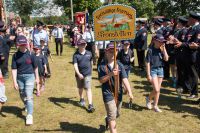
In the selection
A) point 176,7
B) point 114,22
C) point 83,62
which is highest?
point 176,7

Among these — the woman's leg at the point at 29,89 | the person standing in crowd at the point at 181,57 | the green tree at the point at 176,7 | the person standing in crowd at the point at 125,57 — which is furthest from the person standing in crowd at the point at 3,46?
the green tree at the point at 176,7

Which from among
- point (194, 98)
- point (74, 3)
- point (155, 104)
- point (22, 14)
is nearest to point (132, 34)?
point (155, 104)

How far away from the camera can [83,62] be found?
8711mm

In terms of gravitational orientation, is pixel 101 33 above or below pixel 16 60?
above

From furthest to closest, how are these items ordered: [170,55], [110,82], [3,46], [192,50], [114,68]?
[3,46] → [170,55] → [192,50] → [110,82] → [114,68]

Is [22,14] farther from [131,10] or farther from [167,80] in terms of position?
[131,10]

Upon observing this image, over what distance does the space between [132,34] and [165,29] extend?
6364mm

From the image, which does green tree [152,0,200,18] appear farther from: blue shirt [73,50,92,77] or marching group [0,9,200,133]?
blue shirt [73,50,92,77]

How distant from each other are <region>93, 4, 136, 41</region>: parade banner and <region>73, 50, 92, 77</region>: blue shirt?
2486 millimetres

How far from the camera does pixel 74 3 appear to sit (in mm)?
49250

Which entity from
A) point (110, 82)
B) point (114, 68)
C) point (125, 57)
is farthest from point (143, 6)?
point (114, 68)

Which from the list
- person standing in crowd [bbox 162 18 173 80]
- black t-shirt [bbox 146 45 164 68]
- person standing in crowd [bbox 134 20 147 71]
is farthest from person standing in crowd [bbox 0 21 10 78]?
person standing in crowd [bbox 162 18 173 80]

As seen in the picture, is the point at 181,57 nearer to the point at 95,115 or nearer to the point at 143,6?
the point at 95,115

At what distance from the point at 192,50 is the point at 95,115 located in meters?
3.30
